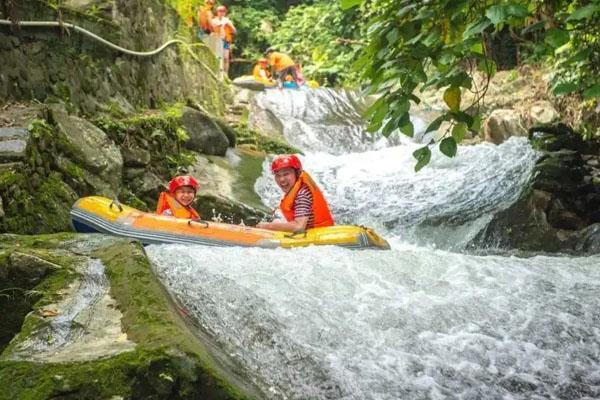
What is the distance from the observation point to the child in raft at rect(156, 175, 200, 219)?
6.54m

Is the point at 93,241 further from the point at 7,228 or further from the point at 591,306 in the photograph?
the point at 591,306

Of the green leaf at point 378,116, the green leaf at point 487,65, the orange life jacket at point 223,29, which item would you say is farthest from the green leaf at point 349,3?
the orange life jacket at point 223,29

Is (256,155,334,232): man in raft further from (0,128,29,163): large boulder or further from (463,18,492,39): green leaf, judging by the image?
(463,18,492,39): green leaf

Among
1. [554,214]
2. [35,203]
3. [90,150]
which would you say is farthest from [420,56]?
[554,214]

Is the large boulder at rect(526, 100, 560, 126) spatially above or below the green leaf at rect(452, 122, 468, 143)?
below

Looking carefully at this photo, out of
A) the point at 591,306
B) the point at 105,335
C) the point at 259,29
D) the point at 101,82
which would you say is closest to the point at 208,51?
the point at 101,82

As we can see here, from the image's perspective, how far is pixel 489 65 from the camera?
2.94 meters

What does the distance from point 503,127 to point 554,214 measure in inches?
186

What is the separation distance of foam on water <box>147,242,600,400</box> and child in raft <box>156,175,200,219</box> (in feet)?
5.10

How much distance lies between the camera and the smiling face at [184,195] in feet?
21.7

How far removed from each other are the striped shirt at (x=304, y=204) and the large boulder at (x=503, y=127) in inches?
278

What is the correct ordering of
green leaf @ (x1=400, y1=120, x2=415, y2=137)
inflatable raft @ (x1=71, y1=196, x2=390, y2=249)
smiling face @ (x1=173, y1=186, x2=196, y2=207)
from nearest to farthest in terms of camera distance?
green leaf @ (x1=400, y1=120, x2=415, y2=137) < inflatable raft @ (x1=71, y1=196, x2=390, y2=249) < smiling face @ (x1=173, y1=186, x2=196, y2=207)

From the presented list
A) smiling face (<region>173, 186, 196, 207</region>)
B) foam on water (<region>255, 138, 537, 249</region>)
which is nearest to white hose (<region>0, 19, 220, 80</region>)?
smiling face (<region>173, 186, 196, 207</region>)

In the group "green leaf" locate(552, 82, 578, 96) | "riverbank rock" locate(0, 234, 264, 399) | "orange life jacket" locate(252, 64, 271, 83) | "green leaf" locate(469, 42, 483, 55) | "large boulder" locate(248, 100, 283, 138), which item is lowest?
"large boulder" locate(248, 100, 283, 138)
